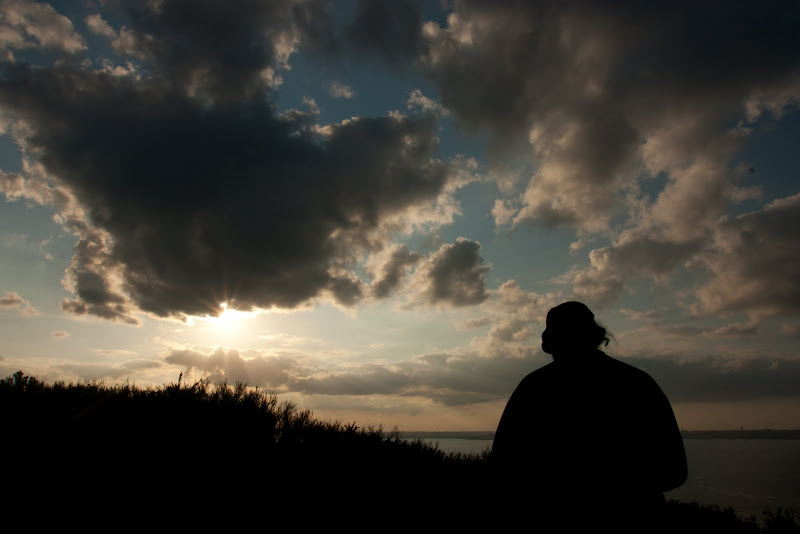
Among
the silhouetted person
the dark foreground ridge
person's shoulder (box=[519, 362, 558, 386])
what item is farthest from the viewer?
the dark foreground ridge

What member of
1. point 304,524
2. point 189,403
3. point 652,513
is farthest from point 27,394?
point 652,513

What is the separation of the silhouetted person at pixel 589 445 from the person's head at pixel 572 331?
2cm

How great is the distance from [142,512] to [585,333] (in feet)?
18.1

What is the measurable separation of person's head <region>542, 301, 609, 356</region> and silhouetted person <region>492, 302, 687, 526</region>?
0.8 inches

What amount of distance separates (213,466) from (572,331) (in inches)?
224

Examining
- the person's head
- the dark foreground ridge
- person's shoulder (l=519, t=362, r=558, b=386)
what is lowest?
the dark foreground ridge

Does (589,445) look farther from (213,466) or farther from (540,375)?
(213,466)

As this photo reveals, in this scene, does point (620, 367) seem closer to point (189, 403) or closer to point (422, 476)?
point (422, 476)

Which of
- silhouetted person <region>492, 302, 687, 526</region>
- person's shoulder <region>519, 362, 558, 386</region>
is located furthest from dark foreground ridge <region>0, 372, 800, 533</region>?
person's shoulder <region>519, 362, 558, 386</region>

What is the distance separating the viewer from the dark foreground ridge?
5086 mm

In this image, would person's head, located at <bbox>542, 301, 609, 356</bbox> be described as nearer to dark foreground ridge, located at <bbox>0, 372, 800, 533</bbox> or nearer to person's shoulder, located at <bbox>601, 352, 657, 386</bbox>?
person's shoulder, located at <bbox>601, 352, 657, 386</bbox>

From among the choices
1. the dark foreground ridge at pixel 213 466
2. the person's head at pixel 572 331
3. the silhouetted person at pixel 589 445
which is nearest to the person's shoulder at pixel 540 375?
the silhouetted person at pixel 589 445

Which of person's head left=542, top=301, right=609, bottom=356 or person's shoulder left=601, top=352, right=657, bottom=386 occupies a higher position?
person's head left=542, top=301, right=609, bottom=356

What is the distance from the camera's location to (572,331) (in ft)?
10.2
